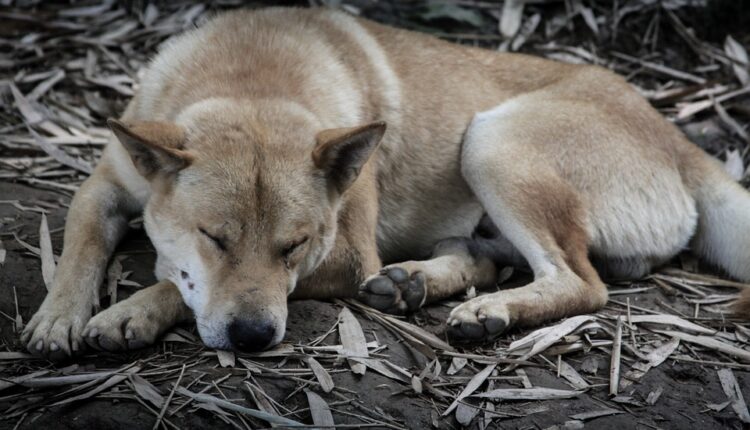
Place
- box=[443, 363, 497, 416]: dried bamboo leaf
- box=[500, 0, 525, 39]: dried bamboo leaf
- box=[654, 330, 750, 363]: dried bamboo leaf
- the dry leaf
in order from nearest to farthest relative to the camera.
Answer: box=[443, 363, 497, 416]: dried bamboo leaf < box=[654, 330, 750, 363]: dried bamboo leaf < the dry leaf < box=[500, 0, 525, 39]: dried bamboo leaf

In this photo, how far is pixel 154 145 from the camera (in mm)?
3406

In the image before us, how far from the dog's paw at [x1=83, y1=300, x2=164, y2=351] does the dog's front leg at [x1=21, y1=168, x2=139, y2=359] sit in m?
0.10

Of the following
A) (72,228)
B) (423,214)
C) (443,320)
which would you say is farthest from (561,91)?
(72,228)

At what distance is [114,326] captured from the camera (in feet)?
11.4

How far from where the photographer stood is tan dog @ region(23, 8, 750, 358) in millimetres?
3500

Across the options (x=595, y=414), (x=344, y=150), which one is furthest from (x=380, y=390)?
(x=344, y=150)

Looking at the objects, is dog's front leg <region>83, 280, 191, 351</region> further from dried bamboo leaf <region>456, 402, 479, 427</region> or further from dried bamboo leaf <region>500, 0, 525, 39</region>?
dried bamboo leaf <region>500, 0, 525, 39</region>

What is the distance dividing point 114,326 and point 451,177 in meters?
2.35

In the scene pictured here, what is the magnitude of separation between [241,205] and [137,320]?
0.70m

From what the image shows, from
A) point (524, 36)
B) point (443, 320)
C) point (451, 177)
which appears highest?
point (524, 36)

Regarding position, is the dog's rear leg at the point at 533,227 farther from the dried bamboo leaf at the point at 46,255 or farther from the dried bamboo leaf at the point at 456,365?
the dried bamboo leaf at the point at 46,255

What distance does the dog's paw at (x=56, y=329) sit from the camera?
3.41 metres

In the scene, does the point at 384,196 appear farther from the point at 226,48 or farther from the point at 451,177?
the point at 226,48

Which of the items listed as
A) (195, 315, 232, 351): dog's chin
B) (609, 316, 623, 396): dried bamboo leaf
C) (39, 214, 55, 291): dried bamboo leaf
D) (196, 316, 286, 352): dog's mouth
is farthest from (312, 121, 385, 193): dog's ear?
(609, 316, 623, 396): dried bamboo leaf
